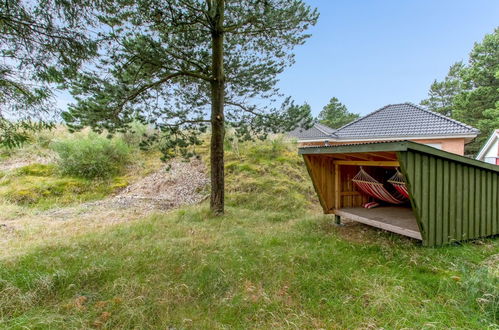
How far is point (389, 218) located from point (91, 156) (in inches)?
333

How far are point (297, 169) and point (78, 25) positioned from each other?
654cm

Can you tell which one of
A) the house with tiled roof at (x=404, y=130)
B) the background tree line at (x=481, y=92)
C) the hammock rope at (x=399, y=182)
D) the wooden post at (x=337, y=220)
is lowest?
the wooden post at (x=337, y=220)

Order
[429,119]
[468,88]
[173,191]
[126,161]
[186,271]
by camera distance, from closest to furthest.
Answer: [186,271] < [173,191] < [126,161] < [429,119] < [468,88]

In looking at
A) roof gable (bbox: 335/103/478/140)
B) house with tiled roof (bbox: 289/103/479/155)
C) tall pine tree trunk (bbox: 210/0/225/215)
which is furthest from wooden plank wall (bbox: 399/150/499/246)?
roof gable (bbox: 335/103/478/140)

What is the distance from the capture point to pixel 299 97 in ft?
16.9

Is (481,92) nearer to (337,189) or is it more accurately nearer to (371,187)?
(371,187)

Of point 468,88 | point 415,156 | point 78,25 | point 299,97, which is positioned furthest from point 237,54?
point 468,88

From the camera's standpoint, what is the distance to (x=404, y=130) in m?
10.7

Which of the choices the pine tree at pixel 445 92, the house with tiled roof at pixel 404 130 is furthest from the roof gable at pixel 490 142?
the pine tree at pixel 445 92

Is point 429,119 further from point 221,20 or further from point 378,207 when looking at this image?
point 221,20

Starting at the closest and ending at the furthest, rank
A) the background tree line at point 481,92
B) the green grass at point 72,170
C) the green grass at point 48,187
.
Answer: the green grass at point 48,187 → the green grass at point 72,170 → the background tree line at point 481,92

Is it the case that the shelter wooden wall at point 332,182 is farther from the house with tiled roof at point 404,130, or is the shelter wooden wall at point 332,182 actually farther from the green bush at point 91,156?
the green bush at point 91,156

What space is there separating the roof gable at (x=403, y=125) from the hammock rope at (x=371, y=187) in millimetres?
7519

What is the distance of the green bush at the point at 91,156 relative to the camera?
24.0 ft
